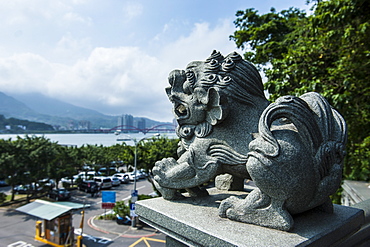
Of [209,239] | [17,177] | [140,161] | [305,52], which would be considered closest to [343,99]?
[305,52]

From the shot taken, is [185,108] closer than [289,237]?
No

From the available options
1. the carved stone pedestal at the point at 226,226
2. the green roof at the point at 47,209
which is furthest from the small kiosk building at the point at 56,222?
the carved stone pedestal at the point at 226,226

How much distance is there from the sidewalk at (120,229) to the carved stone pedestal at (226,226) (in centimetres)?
1156

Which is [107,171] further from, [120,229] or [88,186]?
[120,229]

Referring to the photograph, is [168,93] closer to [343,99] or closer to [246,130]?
[246,130]

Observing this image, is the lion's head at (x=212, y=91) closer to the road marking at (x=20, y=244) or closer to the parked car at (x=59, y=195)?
the road marking at (x=20, y=244)

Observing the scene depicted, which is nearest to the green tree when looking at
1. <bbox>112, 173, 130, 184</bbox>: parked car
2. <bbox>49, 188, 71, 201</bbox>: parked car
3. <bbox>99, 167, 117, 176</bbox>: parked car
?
<bbox>49, 188, 71, 201</bbox>: parked car

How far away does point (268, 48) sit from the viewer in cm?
1153

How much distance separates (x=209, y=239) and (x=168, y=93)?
2.12 metres

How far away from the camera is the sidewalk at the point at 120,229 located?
13.6 m

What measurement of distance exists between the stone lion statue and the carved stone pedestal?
5.7 inches

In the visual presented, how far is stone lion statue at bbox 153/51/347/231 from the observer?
238 cm

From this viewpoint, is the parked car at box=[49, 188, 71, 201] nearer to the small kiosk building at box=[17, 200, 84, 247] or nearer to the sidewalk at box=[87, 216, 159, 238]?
the sidewalk at box=[87, 216, 159, 238]

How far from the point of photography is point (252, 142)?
252cm
